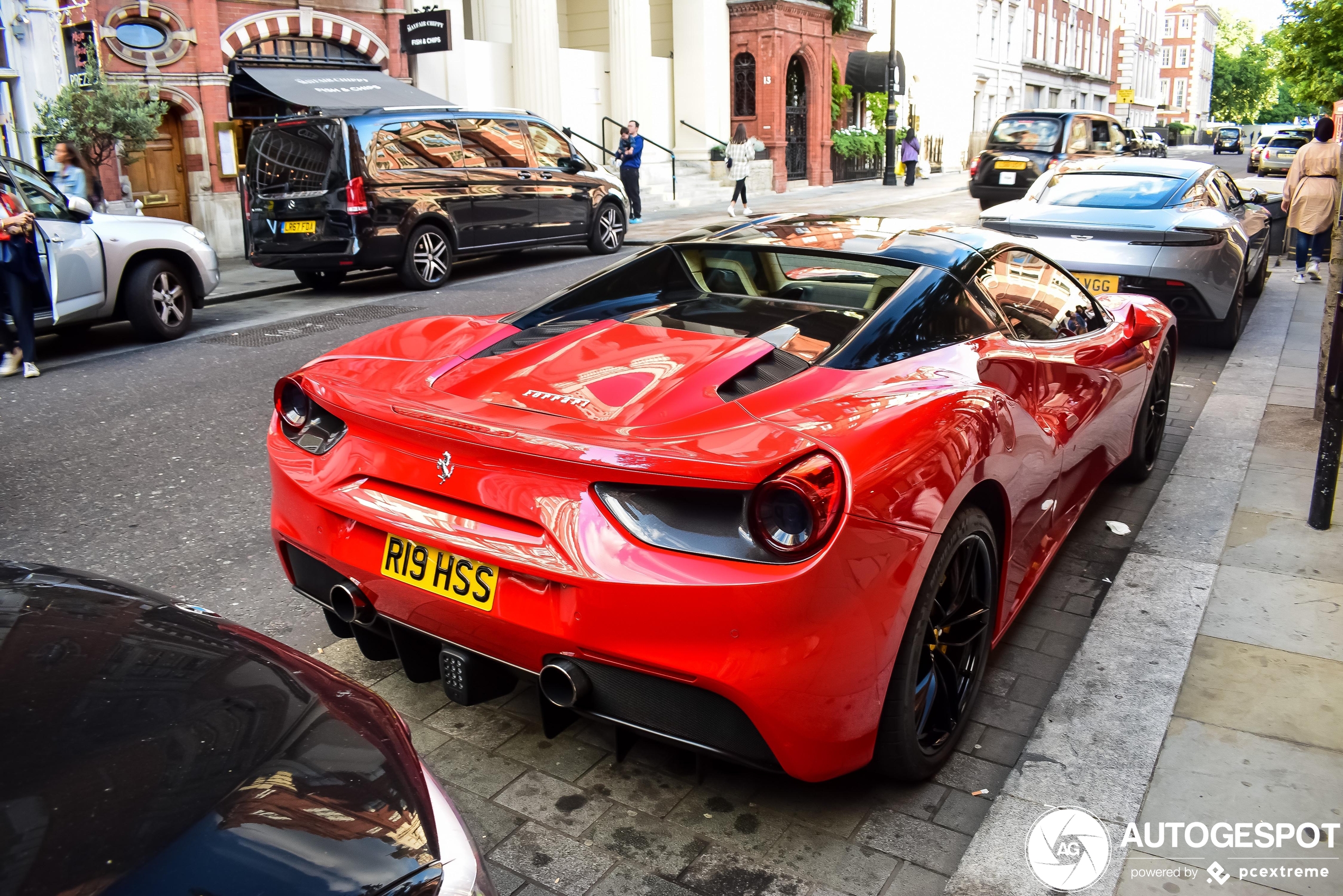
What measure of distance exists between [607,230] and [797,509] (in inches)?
553

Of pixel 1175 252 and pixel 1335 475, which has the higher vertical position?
pixel 1175 252

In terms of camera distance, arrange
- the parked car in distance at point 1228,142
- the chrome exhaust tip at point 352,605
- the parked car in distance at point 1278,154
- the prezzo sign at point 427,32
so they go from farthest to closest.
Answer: the parked car in distance at point 1228,142 < the parked car in distance at point 1278,154 < the prezzo sign at point 427,32 < the chrome exhaust tip at point 352,605

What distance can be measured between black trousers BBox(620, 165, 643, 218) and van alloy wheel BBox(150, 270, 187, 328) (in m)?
12.4

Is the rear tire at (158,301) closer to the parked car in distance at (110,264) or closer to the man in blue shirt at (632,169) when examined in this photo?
the parked car in distance at (110,264)

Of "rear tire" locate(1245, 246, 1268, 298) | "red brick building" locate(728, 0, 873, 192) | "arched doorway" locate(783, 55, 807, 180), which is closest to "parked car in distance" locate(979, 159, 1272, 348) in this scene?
"rear tire" locate(1245, 246, 1268, 298)

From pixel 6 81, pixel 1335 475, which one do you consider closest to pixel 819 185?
pixel 6 81

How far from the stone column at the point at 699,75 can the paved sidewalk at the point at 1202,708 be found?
2536 cm

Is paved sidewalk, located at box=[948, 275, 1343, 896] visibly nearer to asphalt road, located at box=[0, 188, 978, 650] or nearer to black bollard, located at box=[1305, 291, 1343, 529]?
black bollard, located at box=[1305, 291, 1343, 529]

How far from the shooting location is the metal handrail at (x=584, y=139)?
2256 centimetres

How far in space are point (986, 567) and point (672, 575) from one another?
113 centimetres

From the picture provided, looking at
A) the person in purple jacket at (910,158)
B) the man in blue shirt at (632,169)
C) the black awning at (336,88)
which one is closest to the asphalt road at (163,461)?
the black awning at (336,88)

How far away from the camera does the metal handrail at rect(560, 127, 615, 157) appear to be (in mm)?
22559

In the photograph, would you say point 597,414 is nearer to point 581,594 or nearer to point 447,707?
point 581,594

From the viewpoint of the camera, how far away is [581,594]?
243 centimetres
